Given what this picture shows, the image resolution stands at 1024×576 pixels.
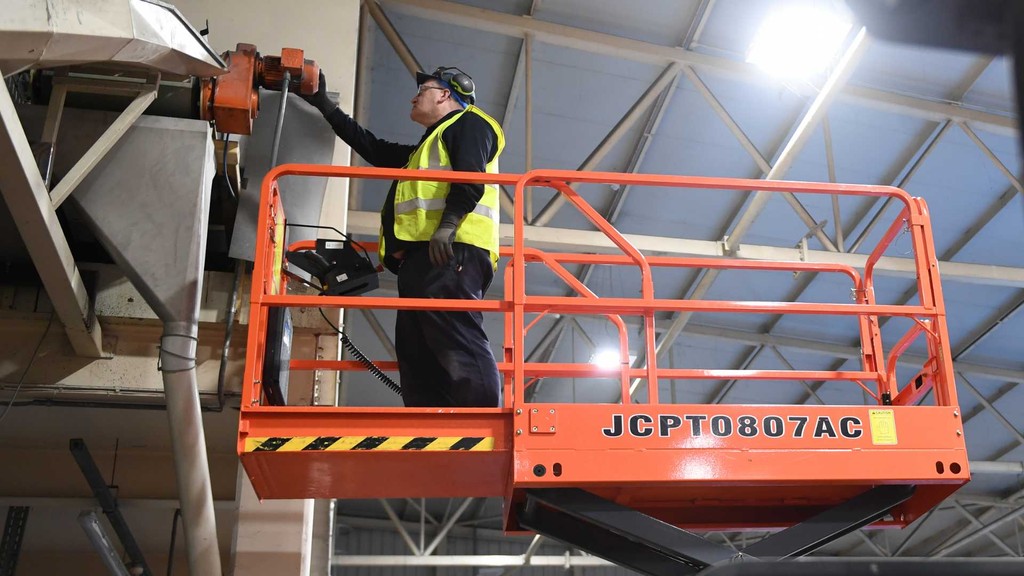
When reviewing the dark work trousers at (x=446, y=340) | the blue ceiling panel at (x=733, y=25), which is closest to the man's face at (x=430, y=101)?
the dark work trousers at (x=446, y=340)

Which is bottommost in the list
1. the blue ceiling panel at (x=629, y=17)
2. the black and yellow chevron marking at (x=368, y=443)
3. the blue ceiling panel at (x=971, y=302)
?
the black and yellow chevron marking at (x=368, y=443)

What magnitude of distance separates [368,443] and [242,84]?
8.14ft

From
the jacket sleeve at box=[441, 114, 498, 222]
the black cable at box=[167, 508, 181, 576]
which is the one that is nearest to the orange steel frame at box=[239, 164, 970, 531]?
the jacket sleeve at box=[441, 114, 498, 222]

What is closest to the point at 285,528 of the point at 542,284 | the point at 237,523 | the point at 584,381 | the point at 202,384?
the point at 237,523

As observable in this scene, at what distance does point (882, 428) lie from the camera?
4789 millimetres

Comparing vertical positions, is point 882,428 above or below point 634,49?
below

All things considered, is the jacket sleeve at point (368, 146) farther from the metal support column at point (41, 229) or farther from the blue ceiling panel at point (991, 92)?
the blue ceiling panel at point (991, 92)

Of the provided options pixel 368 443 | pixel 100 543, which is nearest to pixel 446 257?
pixel 368 443

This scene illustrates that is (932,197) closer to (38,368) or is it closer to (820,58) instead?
(820,58)

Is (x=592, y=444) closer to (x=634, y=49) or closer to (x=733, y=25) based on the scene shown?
(x=634, y=49)

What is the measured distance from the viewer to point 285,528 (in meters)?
6.41

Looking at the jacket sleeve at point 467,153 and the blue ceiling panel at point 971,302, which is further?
the blue ceiling panel at point 971,302

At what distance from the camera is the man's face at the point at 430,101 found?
6109mm

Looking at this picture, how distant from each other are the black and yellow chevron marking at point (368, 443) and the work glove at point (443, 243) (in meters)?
1.00
